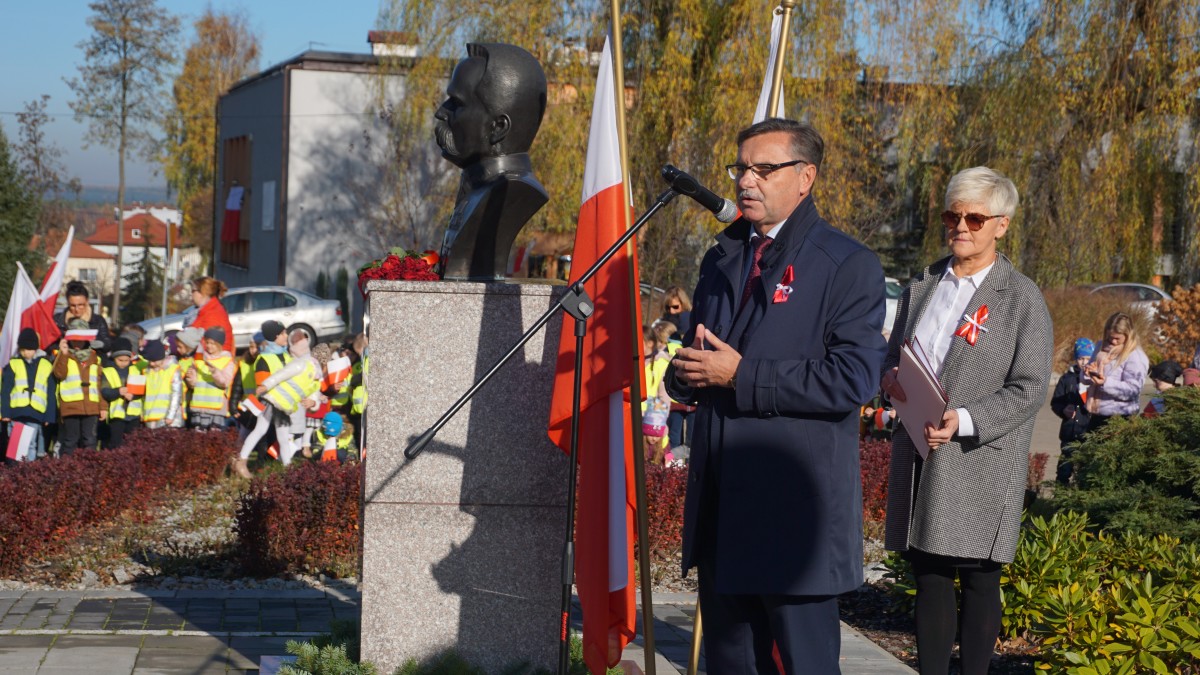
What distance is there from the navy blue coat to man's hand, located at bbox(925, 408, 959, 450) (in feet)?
2.68

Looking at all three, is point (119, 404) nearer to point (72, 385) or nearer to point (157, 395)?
point (157, 395)

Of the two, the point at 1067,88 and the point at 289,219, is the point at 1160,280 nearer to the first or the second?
the point at 1067,88

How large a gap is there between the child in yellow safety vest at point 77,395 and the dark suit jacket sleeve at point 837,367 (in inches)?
392

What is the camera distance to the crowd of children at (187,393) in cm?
→ 1214

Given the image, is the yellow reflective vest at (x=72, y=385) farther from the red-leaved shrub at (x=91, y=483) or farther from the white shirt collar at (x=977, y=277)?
the white shirt collar at (x=977, y=277)

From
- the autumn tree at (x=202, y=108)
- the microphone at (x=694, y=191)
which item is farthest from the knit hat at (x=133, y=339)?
the autumn tree at (x=202, y=108)

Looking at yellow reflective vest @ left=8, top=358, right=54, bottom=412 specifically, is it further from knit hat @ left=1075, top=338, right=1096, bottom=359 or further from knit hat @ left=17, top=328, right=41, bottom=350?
knit hat @ left=1075, top=338, right=1096, bottom=359

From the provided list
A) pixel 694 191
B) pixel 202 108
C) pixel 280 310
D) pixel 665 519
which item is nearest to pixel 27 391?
pixel 665 519

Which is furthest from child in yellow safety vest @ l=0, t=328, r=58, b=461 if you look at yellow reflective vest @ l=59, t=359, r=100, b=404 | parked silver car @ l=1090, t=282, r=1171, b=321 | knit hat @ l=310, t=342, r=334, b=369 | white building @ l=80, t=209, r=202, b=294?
parked silver car @ l=1090, t=282, r=1171, b=321

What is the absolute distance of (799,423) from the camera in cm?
369

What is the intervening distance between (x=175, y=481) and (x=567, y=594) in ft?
26.0

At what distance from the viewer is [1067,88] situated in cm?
1878

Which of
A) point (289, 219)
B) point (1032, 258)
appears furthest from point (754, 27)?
point (289, 219)

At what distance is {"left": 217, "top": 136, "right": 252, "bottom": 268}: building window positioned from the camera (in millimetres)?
42281
